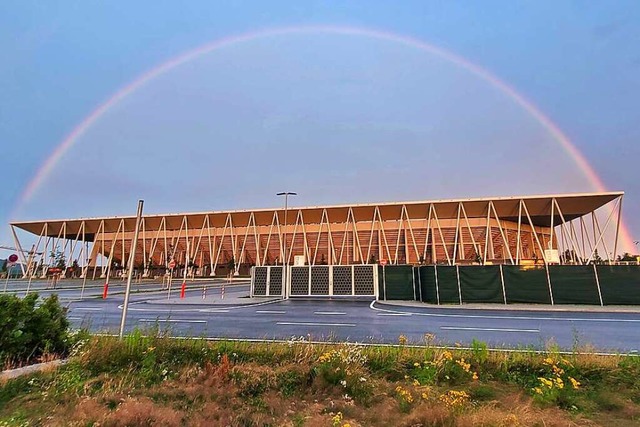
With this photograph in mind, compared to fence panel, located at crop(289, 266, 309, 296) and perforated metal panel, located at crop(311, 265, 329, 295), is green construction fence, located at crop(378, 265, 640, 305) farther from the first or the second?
fence panel, located at crop(289, 266, 309, 296)

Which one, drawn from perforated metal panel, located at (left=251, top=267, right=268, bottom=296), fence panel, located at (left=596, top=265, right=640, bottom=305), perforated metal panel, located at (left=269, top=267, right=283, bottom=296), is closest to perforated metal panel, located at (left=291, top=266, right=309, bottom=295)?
perforated metal panel, located at (left=269, top=267, right=283, bottom=296)

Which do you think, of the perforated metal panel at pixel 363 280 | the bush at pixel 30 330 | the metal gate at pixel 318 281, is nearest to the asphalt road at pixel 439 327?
the bush at pixel 30 330

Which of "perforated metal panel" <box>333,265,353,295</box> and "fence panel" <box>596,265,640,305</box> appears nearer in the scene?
"fence panel" <box>596,265,640,305</box>

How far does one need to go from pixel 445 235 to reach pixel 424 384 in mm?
69618

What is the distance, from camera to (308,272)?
27672 mm

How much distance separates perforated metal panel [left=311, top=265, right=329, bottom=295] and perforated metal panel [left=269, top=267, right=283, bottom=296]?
2.77m

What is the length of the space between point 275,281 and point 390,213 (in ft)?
148

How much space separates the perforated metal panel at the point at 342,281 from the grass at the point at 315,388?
20.1 m

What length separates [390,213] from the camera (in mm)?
69312

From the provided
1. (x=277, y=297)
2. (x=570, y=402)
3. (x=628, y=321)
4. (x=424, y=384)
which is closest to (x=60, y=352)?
(x=424, y=384)

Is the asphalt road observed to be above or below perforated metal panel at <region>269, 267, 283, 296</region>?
below

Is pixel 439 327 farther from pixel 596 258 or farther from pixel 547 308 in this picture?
pixel 596 258

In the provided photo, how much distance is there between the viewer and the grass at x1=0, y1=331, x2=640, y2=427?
4.06 meters

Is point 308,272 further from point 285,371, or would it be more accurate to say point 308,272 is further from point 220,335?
point 285,371
